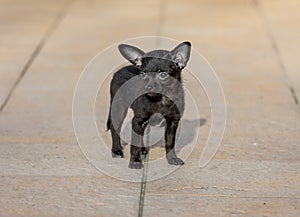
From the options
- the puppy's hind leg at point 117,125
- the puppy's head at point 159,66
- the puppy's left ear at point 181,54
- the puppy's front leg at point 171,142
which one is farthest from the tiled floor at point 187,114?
the puppy's left ear at point 181,54

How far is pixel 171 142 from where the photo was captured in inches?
267

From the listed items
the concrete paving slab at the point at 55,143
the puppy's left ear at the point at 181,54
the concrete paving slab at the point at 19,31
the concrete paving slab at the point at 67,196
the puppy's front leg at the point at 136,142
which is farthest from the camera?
the concrete paving slab at the point at 19,31

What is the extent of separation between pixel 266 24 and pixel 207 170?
6127 mm

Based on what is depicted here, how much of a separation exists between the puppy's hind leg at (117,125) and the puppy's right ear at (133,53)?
17.4 inches

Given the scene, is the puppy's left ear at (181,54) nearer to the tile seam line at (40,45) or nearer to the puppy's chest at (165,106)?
the puppy's chest at (165,106)

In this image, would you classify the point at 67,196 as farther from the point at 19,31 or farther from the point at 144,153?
the point at 19,31

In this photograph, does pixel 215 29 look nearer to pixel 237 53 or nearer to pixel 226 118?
pixel 237 53

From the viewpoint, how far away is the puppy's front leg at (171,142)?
671 centimetres

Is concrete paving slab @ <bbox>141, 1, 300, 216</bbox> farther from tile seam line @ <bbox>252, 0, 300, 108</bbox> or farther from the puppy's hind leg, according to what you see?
the puppy's hind leg

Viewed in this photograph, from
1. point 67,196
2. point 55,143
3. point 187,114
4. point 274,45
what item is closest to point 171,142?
point 67,196

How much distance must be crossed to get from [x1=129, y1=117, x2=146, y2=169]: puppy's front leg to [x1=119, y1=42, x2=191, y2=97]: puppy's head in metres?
0.31

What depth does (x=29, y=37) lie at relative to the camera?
11.6 metres

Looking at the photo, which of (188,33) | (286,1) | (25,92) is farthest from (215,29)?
(25,92)

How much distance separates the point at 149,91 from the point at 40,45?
5.09m
